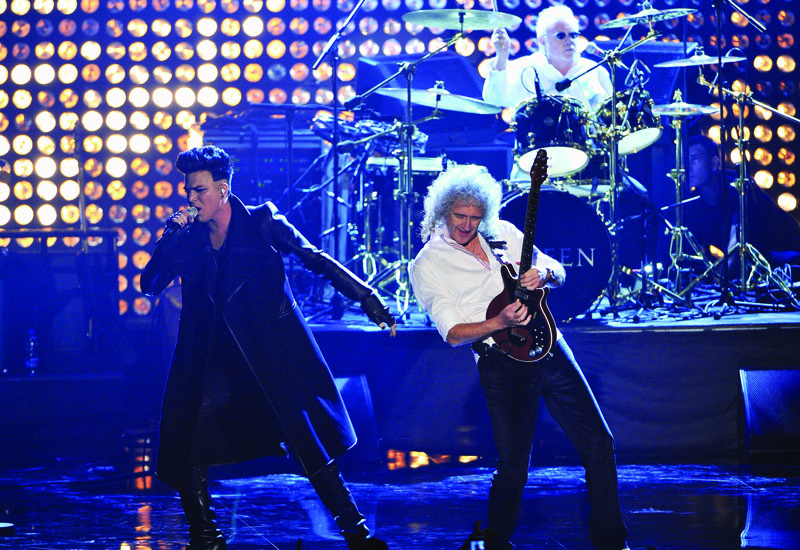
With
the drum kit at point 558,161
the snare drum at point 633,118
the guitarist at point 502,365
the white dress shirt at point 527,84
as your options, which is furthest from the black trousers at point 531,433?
the white dress shirt at point 527,84

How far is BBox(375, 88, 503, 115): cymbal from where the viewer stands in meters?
7.95

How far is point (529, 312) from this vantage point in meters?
4.12

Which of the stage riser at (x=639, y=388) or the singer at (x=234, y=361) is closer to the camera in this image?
the singer at (x=234, y=361)

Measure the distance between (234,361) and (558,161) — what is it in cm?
348

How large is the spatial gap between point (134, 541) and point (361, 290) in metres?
1.60

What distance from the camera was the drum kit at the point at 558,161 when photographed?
691 cm

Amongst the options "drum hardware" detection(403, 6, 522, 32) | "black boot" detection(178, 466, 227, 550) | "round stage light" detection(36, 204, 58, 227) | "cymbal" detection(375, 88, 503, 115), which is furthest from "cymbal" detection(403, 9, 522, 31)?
"round stage light" detection(36, 204, 58, 227)

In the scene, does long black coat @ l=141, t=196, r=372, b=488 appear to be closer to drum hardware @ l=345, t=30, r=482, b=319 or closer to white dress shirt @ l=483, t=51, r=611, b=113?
drum hardware @ l=345, t=30, r=482, b=319

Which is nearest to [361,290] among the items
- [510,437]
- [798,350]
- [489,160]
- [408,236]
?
[510,437]

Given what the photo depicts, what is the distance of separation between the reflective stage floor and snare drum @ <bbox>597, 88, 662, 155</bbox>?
8.50ft

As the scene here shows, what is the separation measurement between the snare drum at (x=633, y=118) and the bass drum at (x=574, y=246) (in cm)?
115

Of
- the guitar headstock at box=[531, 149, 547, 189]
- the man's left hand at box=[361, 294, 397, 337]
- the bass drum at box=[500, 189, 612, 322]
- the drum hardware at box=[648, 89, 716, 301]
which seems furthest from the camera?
the drum hardware at box=[648, 89, 716, 301]

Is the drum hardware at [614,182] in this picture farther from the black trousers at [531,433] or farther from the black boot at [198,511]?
the black boot at [198,511]

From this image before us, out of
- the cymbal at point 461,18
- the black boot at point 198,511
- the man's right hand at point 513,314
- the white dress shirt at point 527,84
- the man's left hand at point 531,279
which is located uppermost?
the cymbal at point 461,18
